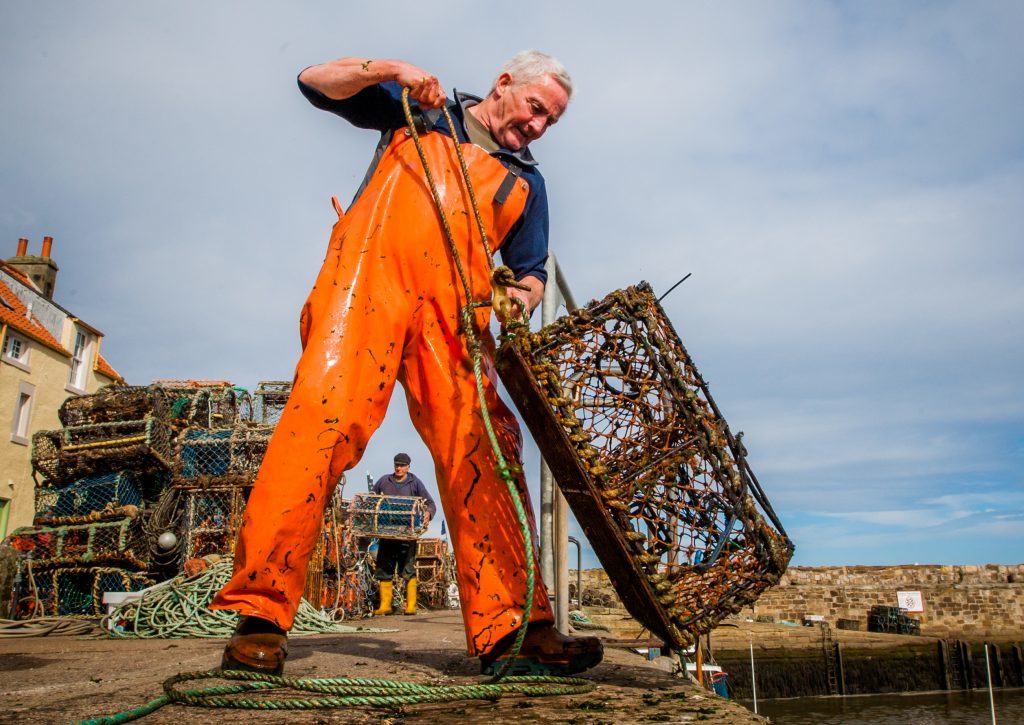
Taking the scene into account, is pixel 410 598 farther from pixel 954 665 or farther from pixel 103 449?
pixel 954 665

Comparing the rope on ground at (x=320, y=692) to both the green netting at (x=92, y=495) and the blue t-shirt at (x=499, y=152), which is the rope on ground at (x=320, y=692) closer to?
the blue t-shirt at (x=499, y=152)

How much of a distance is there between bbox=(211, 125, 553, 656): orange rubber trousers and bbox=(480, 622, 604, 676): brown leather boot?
0.17 ft

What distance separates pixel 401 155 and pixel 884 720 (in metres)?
21.6

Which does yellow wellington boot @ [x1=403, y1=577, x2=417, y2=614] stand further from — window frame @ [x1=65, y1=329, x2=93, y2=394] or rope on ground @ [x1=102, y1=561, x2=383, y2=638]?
window frame @ [x1=65, y1=329, x2=93, y2=394]

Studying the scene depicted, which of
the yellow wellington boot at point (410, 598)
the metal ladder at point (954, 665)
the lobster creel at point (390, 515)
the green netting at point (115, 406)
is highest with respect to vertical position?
the green netting at point (115, 406)

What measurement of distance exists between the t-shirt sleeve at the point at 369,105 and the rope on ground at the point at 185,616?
3.36 metres

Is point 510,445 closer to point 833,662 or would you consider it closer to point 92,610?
point 92,610

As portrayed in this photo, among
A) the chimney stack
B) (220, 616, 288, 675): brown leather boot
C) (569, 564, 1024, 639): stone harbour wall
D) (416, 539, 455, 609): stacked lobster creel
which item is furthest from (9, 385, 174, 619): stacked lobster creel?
(569, 564, 1024, 639): stone harbour wall

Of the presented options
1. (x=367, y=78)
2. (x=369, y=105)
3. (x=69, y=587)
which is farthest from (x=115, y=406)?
(x=367, y=78)

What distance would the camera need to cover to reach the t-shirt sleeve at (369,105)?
2.77 m

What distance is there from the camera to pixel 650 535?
2.11m

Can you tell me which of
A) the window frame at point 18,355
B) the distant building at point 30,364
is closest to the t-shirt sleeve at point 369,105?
the distant building at point 30,364

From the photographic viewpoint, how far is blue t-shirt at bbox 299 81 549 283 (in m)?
2.78

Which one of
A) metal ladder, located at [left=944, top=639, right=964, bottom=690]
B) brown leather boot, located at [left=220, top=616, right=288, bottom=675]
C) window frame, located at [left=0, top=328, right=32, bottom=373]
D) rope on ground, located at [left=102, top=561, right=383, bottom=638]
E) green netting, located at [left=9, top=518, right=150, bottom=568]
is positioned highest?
window frame, located at [left=0, top=328, right=32, bottom=373]
